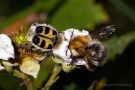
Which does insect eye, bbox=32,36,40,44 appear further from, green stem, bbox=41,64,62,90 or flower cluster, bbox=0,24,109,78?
green stem, bbox=41,64,62,90

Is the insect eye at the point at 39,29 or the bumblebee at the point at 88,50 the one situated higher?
the insect eye at the point at 39,29

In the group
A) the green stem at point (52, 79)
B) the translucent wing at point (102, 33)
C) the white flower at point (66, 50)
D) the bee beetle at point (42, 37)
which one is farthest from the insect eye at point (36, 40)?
the translucent wing at point (102, 33)

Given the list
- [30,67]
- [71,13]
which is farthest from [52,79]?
[71,13]

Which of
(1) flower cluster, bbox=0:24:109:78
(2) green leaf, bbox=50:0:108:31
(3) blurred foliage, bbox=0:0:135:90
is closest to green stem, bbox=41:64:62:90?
(1) flower cluster, bbox=0:24:109:78

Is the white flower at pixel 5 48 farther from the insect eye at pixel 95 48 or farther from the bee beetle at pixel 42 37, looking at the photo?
the insect eye at pixel 95 48

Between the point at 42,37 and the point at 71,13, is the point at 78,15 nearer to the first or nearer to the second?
the point at 71,13
